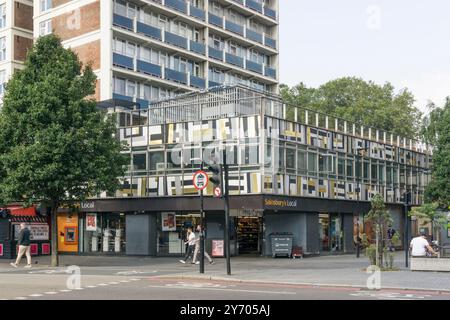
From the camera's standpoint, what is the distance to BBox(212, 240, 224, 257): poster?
3541 centimetres

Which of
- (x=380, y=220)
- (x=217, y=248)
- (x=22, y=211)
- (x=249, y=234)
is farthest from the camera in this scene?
(x=249, y=234)

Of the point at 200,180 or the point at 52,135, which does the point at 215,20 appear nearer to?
the point at 52,135

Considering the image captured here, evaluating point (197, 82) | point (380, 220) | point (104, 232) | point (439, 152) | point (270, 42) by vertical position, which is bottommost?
point (104, 232)

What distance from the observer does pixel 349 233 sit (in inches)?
1656

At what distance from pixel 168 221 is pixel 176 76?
21271mm

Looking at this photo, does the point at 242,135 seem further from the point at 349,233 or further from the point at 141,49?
the point at 141,49

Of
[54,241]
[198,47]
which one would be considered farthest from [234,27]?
[54,241]

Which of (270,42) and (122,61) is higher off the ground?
(270,42)

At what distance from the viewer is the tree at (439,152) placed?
47.8m

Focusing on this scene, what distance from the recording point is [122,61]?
51344 mm

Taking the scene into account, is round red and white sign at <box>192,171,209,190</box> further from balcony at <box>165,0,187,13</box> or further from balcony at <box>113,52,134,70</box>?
balcony at <box>165,0,187,13</box>

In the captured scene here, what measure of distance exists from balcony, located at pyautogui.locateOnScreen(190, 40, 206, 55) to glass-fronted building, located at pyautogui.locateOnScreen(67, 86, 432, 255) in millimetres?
16862

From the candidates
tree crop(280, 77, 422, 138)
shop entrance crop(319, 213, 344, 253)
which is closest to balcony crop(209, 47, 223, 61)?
tree crop(280, 77, 422, 138)

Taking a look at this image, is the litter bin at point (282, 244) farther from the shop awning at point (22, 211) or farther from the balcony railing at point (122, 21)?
the balcony railing at point (122, 21)
